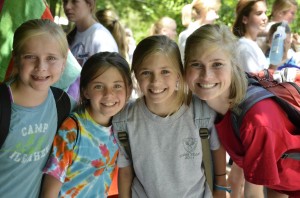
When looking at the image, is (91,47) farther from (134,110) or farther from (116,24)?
(134,110)

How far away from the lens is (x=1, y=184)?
2289mm

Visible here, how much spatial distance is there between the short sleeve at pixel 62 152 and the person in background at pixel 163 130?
281 millimetres

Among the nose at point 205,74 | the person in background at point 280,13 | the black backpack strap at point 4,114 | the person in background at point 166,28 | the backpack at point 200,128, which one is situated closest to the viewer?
the black backpack strap at point 4,114

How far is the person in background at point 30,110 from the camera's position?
2275 mm

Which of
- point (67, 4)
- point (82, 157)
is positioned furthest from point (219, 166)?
point (67, 4)

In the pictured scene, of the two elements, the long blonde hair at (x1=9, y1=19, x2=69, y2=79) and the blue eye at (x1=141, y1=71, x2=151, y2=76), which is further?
the blue eye at (x1=141, y1=71, x2=151, y2=76)

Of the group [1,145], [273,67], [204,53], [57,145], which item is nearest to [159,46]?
[204,53]

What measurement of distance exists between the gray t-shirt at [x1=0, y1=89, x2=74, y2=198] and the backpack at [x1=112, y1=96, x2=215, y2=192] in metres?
0.40

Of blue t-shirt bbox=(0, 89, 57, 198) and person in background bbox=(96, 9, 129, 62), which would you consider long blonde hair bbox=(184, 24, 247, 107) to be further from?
person in background bbox=(96, 9, 129, 62)

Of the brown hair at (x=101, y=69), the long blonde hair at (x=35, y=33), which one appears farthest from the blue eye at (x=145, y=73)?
the long blonde hair at (x=35, y=33)

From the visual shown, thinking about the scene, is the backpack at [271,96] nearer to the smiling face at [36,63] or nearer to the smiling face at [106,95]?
the smiling face at [106,95]

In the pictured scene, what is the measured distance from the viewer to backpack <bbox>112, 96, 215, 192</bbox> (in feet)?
8.26

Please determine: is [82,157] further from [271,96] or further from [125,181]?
[271,96]

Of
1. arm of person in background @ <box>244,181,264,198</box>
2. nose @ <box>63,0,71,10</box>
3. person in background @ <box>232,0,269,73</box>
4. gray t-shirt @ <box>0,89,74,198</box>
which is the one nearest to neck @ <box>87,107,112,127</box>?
gray t-shirt @ <box>0,89,74,198</box>
